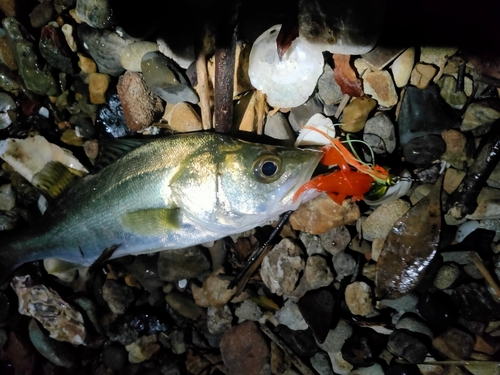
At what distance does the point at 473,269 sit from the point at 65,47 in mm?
3794

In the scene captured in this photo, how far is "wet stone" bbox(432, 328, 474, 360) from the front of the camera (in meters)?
2.62

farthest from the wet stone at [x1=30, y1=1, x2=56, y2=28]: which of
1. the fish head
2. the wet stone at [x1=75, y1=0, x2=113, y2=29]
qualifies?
the fish head

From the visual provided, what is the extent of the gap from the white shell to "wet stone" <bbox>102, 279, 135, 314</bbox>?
210 cm

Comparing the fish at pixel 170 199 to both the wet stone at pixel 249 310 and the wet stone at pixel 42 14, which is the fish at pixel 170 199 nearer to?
the wet stone at pixel 249 310

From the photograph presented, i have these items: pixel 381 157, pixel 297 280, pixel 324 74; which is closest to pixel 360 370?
pixel 297 280

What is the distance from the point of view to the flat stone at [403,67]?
2492 mm

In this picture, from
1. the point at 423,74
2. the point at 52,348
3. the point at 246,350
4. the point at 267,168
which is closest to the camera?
the point at 267,168

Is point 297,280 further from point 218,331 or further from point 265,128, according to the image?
point 265,128

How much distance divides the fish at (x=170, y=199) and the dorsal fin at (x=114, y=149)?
67mm

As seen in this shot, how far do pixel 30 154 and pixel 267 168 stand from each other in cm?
240

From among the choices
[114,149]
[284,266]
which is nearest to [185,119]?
[114,149]

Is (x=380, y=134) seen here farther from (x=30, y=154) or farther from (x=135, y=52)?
(x=30, y=154)

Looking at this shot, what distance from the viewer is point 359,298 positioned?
2.74 metres

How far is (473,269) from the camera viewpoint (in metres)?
2.64
